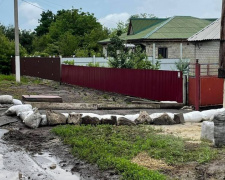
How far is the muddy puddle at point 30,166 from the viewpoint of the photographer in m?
6.94

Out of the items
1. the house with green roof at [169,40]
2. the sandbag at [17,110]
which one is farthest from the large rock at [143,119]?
the house with green roof at [169,40]

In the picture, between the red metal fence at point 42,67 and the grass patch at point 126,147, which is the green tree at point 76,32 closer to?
the red metal fence at point 42,67

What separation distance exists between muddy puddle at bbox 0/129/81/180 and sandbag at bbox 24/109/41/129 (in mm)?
2074

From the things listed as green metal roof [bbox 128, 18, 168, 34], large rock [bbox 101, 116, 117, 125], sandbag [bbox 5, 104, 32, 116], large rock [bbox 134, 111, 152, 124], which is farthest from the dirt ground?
green metal roof [bbox 128, 18, 168, 34]

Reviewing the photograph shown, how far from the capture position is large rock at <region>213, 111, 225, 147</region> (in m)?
8.13

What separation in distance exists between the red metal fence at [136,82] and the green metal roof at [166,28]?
41.9 ft

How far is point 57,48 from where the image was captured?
185 feet

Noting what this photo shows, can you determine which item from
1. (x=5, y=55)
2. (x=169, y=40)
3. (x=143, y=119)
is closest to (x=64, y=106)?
(x=143, y=119)

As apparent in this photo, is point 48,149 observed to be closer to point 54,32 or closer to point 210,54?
point 210,54

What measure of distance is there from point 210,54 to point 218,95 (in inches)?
593

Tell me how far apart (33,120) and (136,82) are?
8.73 meters

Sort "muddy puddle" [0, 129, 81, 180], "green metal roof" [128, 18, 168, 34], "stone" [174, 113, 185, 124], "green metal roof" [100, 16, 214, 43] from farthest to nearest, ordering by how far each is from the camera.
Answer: "green metal roof" [128, 18, 168, 34]
"green metal roof" [100, 16, 214, 43]
"stone" [174, 113, 185, 124]
"muddy puddle" [0, 129, 81, 180]

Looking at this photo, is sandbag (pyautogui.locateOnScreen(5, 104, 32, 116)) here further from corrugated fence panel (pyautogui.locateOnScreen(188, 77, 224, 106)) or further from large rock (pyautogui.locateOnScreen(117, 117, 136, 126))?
corrugated fence panel (pyautogui.locateOnScreen(188, 77, 224, 106))

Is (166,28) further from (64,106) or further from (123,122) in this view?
(123,122)
